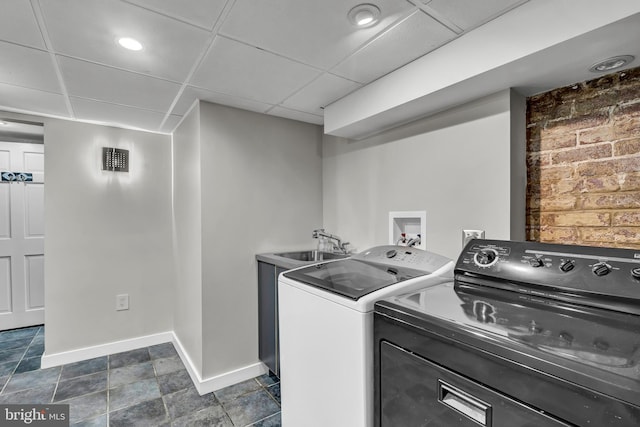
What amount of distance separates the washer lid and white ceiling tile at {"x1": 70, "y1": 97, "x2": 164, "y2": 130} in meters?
1.93

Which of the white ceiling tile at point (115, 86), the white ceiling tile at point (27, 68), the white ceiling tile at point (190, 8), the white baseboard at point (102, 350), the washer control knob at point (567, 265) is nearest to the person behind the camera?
the washer control knob at point (567, 265)

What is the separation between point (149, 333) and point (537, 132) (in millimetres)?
3547

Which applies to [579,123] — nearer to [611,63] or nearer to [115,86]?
[611,63]

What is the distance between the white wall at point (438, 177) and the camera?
159 centimetres

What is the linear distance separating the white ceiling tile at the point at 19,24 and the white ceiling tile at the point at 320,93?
4.39ft

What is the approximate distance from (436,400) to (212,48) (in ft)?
5.80

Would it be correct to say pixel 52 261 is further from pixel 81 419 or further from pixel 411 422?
pixel 411 422

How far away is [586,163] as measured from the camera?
1471 mm

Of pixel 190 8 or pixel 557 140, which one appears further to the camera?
pixel 557 140

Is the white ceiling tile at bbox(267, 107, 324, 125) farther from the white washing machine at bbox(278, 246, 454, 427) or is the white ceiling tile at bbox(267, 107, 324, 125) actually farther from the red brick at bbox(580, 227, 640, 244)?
the red brick at bbox(580, 227, 640, 244)

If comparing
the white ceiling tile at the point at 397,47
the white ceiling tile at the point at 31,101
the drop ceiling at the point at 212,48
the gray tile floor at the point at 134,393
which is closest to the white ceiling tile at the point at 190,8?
the drop ceiling at the point at 212,48

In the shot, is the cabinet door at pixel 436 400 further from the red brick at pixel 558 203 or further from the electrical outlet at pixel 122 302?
the electrical outlet at pixel 122 302

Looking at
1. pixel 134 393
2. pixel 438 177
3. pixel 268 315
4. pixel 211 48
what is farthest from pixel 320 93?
pixel 134 393

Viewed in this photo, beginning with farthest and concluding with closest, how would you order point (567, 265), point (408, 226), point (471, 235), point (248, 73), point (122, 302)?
point (122, 302), point (408, 226), point (248, 73), point (471, 235), point (567, 265)
